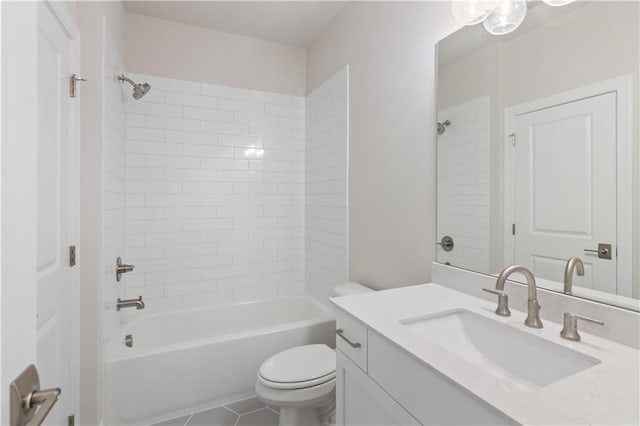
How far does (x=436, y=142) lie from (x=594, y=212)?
0.72 m

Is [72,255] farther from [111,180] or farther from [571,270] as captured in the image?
[571,270]

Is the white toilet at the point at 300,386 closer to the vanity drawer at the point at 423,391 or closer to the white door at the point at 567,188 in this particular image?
the vanity drawer at the point at 423,391

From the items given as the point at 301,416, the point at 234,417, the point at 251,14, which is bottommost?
the point at 234,417

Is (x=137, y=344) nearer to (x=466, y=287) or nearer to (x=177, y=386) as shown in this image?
(x=177, y=386)

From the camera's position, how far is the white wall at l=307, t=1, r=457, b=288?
5.18ft

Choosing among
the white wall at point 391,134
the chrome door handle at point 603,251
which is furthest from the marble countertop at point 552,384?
the white wall at point 391,134

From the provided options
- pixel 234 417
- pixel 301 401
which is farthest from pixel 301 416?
pixel 234 417

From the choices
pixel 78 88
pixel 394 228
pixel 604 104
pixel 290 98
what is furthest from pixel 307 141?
pixel 604 104

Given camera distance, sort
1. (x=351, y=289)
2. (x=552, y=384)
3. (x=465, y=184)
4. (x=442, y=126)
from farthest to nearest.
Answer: (x=351, y=289)
(x=442, y=126)
(x=465, y=184)
(x=552, y=384)

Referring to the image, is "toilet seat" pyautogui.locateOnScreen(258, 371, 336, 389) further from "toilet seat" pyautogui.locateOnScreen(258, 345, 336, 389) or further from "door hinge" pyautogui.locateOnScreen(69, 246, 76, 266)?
"door hinge" pyautogui.locateOnScreen(69, 246, 76, 266)

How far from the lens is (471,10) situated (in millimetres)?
1295

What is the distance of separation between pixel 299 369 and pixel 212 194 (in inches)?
63.8

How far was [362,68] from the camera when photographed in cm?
209

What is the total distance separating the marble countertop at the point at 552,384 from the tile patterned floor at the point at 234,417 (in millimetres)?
1232
